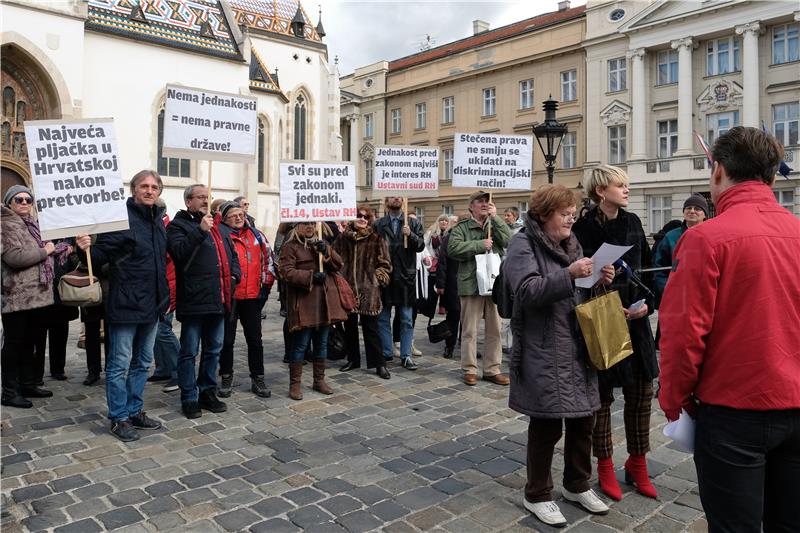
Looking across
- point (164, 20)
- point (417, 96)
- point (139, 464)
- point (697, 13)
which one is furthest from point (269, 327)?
point (417, 96)

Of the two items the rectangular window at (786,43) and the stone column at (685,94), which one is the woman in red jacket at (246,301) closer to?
the stone column at (685,94)

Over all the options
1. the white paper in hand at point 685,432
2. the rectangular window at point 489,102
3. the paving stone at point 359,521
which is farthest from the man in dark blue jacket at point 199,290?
the rectangular window at point 489,102

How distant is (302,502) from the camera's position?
12.4 ft

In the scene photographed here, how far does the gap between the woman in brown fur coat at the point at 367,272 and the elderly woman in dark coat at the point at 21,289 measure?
123 inches

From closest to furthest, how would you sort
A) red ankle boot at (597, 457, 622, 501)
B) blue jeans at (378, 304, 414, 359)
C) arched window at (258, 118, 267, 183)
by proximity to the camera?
red ankle boot at (597, 457, 622, 501)
blue jeans at (378, 304, 414, 359)
arched window at (258, 118, 267, 183)

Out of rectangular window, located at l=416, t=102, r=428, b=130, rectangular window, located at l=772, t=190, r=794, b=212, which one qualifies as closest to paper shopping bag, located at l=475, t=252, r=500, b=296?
rectangular window, located at l=772, t=190, r=794, b=212

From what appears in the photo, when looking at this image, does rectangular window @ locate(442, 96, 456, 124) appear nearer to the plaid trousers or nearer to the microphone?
the microphone

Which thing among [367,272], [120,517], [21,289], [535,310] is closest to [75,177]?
[21,289]

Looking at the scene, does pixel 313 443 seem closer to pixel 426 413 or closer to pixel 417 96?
pixel 426 413

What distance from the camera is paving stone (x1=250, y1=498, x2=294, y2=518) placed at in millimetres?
3632

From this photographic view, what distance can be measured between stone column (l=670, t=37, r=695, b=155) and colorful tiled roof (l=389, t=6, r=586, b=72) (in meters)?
6.73

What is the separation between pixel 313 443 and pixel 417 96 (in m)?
43.0

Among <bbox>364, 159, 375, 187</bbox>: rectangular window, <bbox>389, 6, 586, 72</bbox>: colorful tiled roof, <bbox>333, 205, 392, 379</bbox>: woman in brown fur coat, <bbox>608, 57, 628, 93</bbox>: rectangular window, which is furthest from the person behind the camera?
<bbox>364, 159, 375, 187</bbox>: rectangular window

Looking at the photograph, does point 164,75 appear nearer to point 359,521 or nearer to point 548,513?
point 359,521
